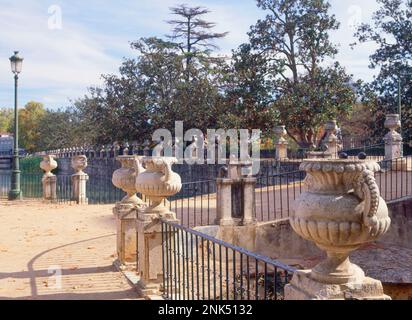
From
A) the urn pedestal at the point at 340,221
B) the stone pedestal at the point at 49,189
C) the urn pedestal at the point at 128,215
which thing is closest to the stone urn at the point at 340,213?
the urn pedestal at the point at 340,221

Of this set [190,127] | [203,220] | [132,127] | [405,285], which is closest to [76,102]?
[132,127]

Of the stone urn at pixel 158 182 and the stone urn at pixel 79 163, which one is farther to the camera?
the stone urn at pixel 79 163

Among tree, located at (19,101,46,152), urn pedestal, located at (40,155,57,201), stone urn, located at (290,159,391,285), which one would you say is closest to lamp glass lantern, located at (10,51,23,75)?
urn pedestal, located at (40,155,57,201)

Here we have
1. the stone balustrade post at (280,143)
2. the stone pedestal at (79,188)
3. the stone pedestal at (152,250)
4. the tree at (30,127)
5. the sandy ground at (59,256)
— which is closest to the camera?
the stone pedestal at (152,250)

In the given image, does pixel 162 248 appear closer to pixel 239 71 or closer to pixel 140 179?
pixel 140 179

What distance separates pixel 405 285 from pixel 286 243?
259 cm

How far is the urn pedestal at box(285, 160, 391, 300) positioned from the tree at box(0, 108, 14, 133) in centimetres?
9441

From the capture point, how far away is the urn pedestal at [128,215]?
7.53 meters

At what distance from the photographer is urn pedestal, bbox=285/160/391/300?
123 inches

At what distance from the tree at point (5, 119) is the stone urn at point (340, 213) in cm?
9442

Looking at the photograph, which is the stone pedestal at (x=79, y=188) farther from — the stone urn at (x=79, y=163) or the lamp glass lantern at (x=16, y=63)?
the lamp glass lantern at (x=16, y=63)

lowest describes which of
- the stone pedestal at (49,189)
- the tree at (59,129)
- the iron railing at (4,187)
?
the iron railing at (4,187)

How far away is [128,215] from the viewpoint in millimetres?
7613
